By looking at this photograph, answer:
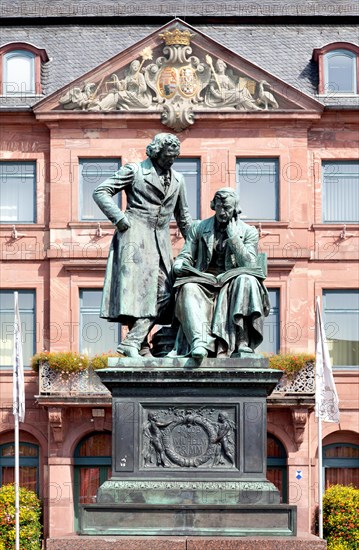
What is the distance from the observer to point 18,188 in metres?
41.8

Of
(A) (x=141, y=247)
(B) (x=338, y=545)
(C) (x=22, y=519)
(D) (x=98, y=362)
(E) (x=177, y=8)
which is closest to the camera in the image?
(A) (x=141, y=247)

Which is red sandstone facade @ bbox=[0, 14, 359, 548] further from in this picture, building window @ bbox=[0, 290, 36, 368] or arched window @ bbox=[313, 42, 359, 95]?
arched window @ bbox=[313, 42, 359, 95]

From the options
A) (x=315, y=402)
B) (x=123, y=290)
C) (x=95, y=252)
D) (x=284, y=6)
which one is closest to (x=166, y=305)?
(x=123, y=290)

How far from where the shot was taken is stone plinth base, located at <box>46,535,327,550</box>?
14.1 metres

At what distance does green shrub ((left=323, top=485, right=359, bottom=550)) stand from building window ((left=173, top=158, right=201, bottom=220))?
7.93m

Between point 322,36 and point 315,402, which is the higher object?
point 322,36

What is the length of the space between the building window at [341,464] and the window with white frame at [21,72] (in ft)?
39.4

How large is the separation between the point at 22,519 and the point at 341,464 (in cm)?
838

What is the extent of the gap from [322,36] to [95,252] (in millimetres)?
8281

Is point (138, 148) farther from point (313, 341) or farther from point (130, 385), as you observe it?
point (130, 385)

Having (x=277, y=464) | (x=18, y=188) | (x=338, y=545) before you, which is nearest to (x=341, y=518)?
(x=338, y=545)

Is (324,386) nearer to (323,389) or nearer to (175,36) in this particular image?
(323,389)

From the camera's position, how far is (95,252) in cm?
4119

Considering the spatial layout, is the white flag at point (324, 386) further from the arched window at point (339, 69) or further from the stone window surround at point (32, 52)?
the stone window surround at point (32, 52)
